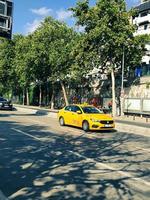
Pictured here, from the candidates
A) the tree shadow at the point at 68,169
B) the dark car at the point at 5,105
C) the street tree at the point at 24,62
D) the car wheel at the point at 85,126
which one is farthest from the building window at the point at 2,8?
the street tree at the point at 24,62

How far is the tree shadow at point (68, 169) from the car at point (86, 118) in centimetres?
525

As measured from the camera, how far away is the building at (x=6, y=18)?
868 cm

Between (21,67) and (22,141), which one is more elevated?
(21,67)

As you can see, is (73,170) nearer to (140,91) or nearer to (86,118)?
(86,118)

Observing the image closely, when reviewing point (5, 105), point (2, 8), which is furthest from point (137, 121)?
point (2, 8)

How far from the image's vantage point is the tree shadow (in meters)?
8.13

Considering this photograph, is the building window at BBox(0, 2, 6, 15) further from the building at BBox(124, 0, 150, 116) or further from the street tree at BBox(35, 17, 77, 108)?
the street tree at BBox(35, 17, 77, 108)

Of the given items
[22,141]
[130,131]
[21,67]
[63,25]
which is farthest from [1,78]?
[22,141]

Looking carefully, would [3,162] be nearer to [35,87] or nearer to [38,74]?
[38,74]

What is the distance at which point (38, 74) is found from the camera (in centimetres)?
6381

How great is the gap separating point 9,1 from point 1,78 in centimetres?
7192

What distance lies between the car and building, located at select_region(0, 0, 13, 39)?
12.6 meters

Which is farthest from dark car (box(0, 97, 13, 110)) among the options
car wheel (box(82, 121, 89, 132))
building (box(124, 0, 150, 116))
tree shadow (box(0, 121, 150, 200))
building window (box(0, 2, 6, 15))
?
building window (box(0, 2, 6, 15))

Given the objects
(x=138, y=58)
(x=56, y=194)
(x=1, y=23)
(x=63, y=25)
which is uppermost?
(x=63, y=25)
